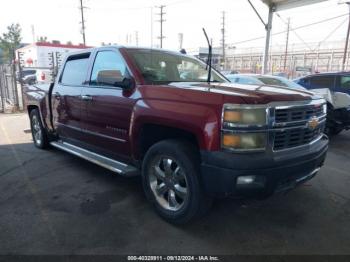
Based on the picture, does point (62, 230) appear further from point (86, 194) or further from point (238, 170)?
point (238, 170)

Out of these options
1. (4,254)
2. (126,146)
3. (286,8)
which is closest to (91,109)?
(126,146)

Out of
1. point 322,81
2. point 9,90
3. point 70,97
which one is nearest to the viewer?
point 70,97

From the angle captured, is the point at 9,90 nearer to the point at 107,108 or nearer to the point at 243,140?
the point at 107,108

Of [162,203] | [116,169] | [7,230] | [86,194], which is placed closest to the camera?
[7,230]

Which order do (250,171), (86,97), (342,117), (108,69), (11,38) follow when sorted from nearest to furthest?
(250,171)
(108,69)
(86,97)
(342,117)
(11,38)

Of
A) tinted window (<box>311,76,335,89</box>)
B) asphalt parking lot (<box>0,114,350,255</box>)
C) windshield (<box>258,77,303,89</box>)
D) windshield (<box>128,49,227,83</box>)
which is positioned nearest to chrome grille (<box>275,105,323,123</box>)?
asphalt parking lot (<box>0,114,350,255</box>)

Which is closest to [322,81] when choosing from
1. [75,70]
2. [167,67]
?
[167,67]

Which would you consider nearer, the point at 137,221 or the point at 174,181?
the point at 174,181

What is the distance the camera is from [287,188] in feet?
9.49

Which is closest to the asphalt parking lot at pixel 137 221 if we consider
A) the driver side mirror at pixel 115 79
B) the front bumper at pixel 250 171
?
the front bumper at pixel 250 171

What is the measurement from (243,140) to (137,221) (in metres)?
1.52

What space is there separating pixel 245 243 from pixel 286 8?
39.9ft

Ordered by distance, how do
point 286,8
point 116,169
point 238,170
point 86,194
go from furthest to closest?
point 286,8
point 86,194
point 116,169
point 238,170

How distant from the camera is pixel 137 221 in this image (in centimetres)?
332
